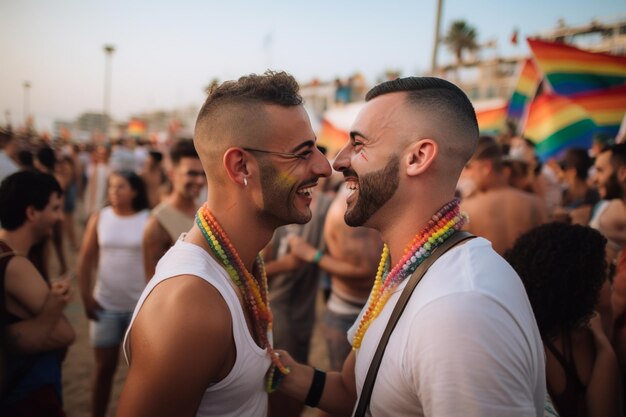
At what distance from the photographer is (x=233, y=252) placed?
6.10 ft

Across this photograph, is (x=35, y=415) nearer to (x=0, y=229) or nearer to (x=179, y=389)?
(x=0, y=229)

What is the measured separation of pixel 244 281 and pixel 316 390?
0.70 m

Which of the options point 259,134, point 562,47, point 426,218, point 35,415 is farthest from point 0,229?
point 562,47

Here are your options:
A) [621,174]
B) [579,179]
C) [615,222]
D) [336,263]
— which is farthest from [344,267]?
[579,179]

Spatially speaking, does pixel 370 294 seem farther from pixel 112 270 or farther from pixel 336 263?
pixel 112 270

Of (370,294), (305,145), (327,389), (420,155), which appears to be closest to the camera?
(420,155)

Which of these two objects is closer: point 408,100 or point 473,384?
point 473,384

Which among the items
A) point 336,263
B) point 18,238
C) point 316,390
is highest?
point 18,238

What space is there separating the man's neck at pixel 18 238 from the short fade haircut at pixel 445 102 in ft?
8.69

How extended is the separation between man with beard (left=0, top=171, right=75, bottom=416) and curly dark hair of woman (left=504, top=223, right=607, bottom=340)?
2.73 m

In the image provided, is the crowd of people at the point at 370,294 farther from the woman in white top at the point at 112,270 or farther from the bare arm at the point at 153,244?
the woman in white top at the point at 112,270

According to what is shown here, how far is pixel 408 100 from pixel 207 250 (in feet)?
3.60

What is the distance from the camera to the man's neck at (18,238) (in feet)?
9.22

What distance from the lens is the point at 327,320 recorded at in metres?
3.94
